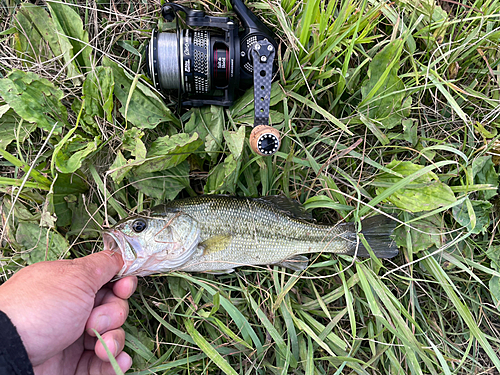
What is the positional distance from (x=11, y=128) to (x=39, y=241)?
99 centimetres

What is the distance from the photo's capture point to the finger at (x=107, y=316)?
85.7 inches

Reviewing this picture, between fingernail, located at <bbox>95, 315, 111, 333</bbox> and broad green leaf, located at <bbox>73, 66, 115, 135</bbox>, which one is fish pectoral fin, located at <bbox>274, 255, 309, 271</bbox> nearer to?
→ fingernail, located at <bbox>95, 315, 111, 333</bbox>

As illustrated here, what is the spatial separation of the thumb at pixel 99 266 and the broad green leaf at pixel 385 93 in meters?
2.40

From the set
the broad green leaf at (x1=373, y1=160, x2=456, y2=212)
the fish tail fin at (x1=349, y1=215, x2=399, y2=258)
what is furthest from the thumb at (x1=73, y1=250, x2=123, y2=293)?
the broad green leaf at (x1=373, y1=160, x2=456, y2=212)

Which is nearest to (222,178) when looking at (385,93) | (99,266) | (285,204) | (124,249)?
(285,204)

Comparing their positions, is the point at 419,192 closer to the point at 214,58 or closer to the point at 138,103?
the point at 214,58

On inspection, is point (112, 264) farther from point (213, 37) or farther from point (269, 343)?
point (213, 37)

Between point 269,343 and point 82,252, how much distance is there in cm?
188

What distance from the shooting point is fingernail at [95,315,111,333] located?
219 cm

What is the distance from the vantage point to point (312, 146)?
2.68 metres

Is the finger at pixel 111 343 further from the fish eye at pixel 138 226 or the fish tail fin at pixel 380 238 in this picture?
the fish tail fin at pixel 380 238

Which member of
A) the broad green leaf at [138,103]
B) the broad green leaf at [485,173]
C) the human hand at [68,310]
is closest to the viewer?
the human hand at [68,310]

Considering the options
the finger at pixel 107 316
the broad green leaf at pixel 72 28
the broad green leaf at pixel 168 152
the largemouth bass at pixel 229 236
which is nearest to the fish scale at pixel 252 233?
the largemouth bass at pixel 229 236

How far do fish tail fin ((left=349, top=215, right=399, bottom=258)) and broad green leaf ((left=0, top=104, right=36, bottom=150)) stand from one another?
2.97 metres
